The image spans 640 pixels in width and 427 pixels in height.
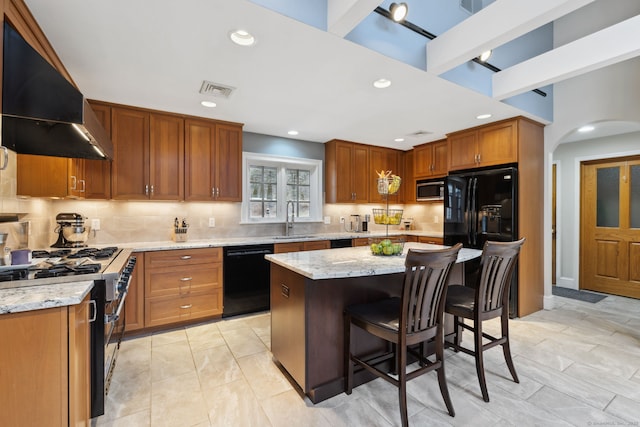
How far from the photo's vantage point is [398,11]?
2100 mm

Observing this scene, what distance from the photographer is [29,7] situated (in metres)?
1.65

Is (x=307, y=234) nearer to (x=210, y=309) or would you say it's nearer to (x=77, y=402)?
(x=210, y=309)

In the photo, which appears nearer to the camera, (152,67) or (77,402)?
(77,402)

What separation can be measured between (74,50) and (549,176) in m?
5.07

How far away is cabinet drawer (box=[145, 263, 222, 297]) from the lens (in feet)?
10.0

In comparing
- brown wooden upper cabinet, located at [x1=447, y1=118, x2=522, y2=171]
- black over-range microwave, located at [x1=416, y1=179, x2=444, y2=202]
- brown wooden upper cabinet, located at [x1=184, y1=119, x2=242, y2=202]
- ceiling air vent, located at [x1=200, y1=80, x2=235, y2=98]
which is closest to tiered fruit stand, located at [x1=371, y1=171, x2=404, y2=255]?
ceiling air vent, located at [x1=200, y1=80, x2=235, y2=98]

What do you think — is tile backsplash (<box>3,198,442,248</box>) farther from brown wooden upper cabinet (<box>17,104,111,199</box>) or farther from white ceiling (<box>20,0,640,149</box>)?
white ceiling (<box>20,0,640,149</box>)

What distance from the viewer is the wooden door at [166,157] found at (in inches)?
131

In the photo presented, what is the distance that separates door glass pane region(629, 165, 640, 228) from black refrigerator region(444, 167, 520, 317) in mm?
2410

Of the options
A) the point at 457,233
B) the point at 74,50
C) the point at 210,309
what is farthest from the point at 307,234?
the point at 74,50

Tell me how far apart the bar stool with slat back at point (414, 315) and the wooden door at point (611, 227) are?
4488mm

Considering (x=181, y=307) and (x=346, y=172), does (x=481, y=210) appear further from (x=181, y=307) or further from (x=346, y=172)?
(x=181, y=307)

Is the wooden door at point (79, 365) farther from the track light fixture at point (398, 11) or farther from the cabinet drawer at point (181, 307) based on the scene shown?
the track light fixture at point (398, 11)

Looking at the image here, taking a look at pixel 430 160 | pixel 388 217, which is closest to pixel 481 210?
pixel 430 160
